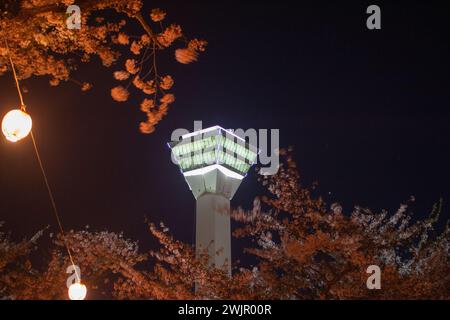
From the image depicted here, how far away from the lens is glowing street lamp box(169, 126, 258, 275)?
→ 37781 millimetres

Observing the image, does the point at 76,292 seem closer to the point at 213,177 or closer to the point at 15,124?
the point at 15,124

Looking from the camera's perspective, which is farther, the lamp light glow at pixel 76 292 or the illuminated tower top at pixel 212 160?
the illuminated tower top at pixel 212 160

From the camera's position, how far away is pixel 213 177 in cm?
3853

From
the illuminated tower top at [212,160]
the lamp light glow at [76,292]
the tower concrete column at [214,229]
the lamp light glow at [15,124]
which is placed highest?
the illuminated tower top at [212,160]

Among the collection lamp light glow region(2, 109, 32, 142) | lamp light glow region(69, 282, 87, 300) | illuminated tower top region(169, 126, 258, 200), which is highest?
illuminated tower top region(169, 126, 258, 200)

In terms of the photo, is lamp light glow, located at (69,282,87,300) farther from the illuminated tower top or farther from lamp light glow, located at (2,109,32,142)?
the illuminated tower top

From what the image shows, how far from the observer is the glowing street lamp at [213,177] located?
37781 millimetres

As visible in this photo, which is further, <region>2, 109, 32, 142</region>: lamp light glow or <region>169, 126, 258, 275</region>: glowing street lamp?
<region>169, 126, 258, 275</region>: glowing street lamp

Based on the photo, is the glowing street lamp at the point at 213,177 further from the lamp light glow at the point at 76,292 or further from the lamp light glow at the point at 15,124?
the lamp light glow at the point at 15,124

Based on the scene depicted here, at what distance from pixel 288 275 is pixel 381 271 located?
111 inches

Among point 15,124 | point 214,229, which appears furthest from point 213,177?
point 15,124

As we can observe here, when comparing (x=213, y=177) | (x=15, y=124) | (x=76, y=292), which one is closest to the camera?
(x=15, y=124)

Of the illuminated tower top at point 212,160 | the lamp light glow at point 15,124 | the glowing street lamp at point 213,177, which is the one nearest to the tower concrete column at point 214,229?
the glowing street lamp at point 213,177

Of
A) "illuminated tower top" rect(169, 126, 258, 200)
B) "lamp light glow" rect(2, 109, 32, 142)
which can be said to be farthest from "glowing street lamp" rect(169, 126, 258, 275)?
"lamp light glow" rect(2, 109, 32, 142)
